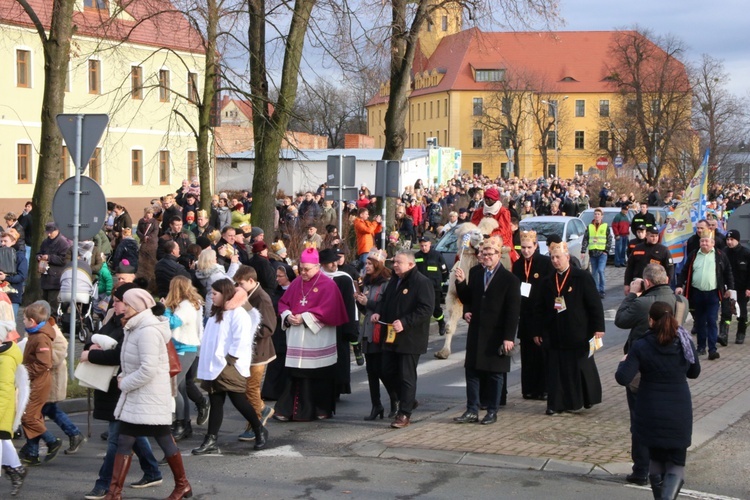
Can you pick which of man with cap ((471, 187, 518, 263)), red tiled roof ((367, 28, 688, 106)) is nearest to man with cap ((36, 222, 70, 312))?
man with cap ((471, 187, 518, 263))

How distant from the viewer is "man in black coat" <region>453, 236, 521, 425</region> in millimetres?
10398

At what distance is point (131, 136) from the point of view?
51219mm

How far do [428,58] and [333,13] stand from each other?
335 feet

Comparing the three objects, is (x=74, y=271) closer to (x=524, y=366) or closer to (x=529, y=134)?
(x=524, y=366)

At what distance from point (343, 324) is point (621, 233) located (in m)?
19.0

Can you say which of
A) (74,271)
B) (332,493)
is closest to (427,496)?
(332,493)

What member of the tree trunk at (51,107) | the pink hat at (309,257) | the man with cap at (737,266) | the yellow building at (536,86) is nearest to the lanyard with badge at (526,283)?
the pink hat at (309,257)

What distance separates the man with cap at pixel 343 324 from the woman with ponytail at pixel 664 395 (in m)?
4.27

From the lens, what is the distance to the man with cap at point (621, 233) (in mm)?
28859

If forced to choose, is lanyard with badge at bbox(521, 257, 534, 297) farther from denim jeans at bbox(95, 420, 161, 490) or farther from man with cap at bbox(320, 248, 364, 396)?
denim jeans at bbox(95, 420, 161, 490)

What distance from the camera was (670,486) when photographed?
7195mm

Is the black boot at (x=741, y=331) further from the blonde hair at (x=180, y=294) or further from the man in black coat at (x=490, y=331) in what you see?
the blonde hair at (x=180, y=294)

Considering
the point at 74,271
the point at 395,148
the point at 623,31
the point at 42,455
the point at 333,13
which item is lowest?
the point at 42,455

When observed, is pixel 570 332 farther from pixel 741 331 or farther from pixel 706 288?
pixel 741 331
